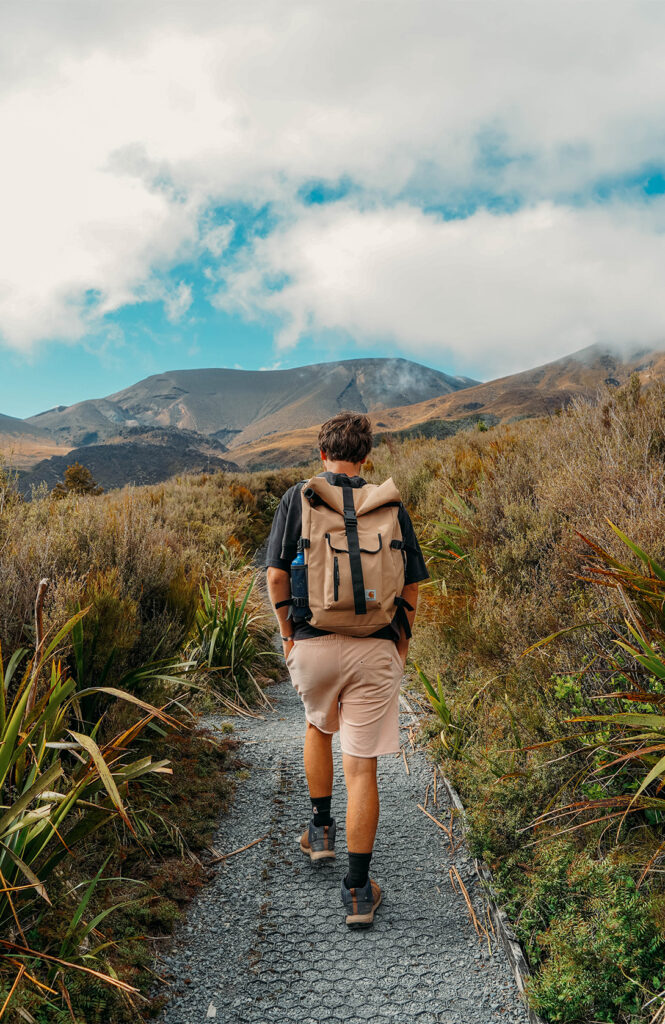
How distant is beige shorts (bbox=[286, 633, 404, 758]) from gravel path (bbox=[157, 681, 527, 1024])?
2.42 ft

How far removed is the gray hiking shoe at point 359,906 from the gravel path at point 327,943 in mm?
45

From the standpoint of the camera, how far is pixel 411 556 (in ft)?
8.69

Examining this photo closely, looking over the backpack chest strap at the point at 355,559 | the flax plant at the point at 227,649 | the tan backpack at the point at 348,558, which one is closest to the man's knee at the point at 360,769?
the tan backpack at the point at 348,558

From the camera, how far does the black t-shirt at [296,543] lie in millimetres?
2562

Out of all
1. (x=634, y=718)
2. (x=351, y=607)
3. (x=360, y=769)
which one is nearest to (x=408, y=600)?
(x=351, y=607)

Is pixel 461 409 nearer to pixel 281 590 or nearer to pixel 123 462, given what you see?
pixel 123 462

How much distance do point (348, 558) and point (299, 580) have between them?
24 centimetres

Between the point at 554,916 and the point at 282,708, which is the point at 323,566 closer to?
the point at 554,916

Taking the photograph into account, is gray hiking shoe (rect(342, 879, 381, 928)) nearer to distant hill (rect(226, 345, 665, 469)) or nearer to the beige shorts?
the beige shorts

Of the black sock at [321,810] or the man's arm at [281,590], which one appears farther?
the black sock at [321,810]

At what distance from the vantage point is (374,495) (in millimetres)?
2463

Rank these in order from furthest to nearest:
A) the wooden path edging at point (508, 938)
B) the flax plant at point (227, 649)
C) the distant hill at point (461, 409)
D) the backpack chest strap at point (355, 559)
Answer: the distant hill at point (461, 409), the flax plant at point (227, 649), the backpack chest strap at point (355, 559), the wooden path edging at point (508, 938)

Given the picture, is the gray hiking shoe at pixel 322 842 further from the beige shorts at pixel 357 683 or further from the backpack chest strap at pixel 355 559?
the backpack chest strap at pixel 355 559

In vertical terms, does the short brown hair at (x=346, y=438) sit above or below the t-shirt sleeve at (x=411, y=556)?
above
